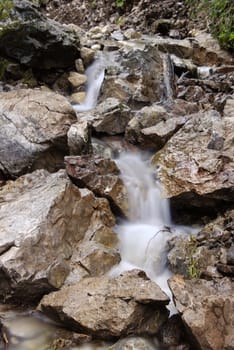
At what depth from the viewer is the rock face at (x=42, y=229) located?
3.55m

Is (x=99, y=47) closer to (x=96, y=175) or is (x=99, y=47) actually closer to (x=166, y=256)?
(x=96, y=175)

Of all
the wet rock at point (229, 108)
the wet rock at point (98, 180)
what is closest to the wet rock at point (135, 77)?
the wet rock at point (229, 108)

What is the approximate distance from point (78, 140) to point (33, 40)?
3284 millimetres

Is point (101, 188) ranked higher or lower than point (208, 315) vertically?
higher

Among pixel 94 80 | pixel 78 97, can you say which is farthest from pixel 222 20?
pixel 78 97

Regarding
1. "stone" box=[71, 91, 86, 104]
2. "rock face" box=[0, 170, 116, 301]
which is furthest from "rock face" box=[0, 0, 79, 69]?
"rock face" box=[0, 170, 116, 301]

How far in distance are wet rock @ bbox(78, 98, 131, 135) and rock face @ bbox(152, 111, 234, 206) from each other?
920 mm

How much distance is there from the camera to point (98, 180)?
15.1 feet

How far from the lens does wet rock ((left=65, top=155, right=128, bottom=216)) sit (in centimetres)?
458

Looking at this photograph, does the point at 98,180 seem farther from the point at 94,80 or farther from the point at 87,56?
the point at 87,56

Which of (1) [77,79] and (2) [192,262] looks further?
(1) [77,79]

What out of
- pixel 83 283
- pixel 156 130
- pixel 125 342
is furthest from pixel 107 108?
pixel 125 342

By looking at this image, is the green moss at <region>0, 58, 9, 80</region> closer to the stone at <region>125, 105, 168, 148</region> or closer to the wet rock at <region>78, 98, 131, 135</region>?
the wet rock at <region>78, 98, 131, 135</region>

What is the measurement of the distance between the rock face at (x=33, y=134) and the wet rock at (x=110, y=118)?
0.40 m
